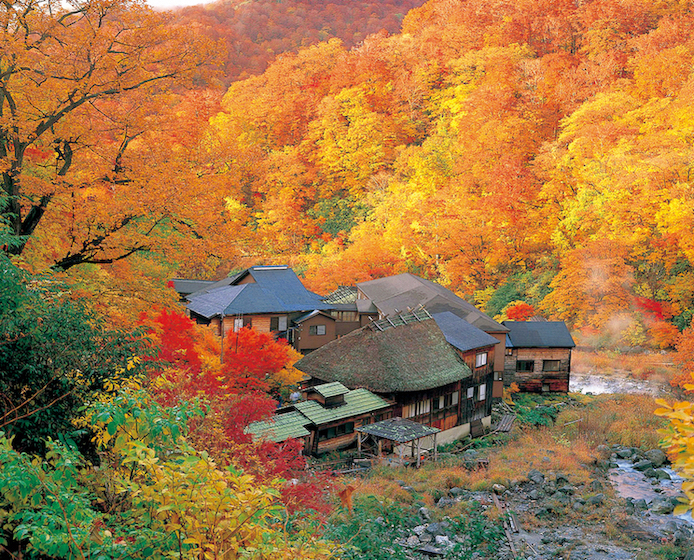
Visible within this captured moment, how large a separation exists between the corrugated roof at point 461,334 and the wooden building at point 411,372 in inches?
19.3

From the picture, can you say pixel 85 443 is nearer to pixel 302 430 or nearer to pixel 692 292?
pixel 302 430

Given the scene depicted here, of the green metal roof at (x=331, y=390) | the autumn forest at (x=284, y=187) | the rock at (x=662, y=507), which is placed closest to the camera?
the autumn forest at (x=284, y=187)

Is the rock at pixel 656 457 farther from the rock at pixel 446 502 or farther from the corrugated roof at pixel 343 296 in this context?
the corrugated roof at pixel 343 296

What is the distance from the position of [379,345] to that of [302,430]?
600cm

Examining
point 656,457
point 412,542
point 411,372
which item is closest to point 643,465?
point 656,457

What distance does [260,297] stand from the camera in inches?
1115

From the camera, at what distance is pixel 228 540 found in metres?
4.29

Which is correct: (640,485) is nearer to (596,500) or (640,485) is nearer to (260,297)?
(596,500)

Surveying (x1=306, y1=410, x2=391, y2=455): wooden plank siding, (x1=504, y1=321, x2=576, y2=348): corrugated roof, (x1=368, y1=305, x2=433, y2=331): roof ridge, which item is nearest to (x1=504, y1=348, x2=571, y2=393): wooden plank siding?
(x1=504, y1=321, x2=576, y2=348): corrugated roof

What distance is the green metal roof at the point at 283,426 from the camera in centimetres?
1546

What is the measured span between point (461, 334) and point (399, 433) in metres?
7.56

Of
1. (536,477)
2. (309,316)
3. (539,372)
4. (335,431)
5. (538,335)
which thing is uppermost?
(309,316)

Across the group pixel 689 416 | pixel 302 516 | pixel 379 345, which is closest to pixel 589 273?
pixel 379 345

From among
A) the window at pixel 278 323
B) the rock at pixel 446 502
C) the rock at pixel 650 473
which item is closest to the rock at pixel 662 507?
the rock at pixel 650 473
